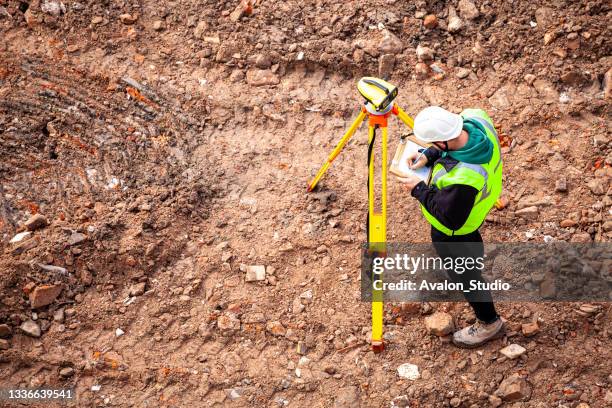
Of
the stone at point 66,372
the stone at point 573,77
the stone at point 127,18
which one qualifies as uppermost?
the stone at point 127,18

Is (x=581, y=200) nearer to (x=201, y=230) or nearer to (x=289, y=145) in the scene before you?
(x=289, y=145)

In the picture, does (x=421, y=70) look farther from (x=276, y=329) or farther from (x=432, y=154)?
(x=276, y=329)

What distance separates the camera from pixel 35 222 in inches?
192

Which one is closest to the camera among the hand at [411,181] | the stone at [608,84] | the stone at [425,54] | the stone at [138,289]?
the hand at [411,181]

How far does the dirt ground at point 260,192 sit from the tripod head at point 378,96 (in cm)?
138

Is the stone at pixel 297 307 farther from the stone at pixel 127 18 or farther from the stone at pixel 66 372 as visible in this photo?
the stone at pixel 127 18

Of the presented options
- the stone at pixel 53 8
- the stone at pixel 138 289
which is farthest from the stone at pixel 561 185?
the stone at pixel 53 8

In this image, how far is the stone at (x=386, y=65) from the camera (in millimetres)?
5855

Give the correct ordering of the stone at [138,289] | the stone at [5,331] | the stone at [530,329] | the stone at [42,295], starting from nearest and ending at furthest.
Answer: the stone at [530,329] < the stone at [5,331] < the stone at [42,295] < the stone at [138,289]

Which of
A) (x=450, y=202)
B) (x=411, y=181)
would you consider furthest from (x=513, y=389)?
(x=411, y=181)

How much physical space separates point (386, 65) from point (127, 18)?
2.96 meters

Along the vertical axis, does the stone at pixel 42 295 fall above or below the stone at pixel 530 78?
below

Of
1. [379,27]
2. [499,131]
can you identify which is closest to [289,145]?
[379,27]

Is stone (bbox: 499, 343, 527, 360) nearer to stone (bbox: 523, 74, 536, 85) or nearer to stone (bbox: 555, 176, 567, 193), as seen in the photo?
stone (bbox: 555, 176, 567, 193)
